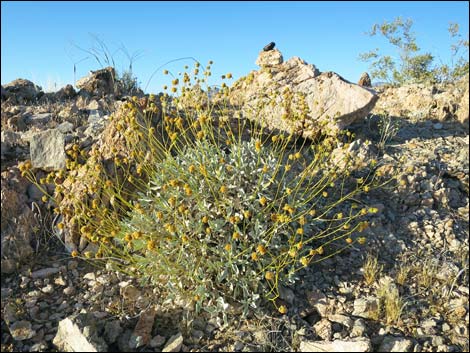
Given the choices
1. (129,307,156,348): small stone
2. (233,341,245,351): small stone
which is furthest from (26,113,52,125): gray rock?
(233,341,245,351): small stone

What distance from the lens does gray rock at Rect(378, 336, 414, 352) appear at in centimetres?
291

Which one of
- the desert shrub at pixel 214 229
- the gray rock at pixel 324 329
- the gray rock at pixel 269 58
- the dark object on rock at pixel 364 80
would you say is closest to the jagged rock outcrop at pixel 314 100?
the gray rock at pixel 269 58

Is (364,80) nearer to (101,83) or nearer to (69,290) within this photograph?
(101,83)

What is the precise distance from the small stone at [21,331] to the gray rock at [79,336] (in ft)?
0.79

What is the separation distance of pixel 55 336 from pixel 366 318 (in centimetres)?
235

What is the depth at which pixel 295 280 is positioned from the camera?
11.6 feet

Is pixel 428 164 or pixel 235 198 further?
pixel 428 164

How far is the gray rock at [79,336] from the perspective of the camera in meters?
2.81

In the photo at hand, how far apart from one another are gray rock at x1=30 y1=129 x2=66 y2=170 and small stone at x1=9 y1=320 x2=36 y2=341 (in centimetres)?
166

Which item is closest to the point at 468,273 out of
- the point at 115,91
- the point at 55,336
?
the point at 55,336

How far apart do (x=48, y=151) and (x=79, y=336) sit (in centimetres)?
221

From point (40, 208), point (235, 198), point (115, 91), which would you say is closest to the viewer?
point (235, 198)

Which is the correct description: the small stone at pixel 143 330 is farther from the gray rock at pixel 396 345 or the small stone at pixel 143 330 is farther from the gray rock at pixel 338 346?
the gray rock at pixel 396 345

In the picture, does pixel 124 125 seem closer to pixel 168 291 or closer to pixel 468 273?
pixel 168 291
